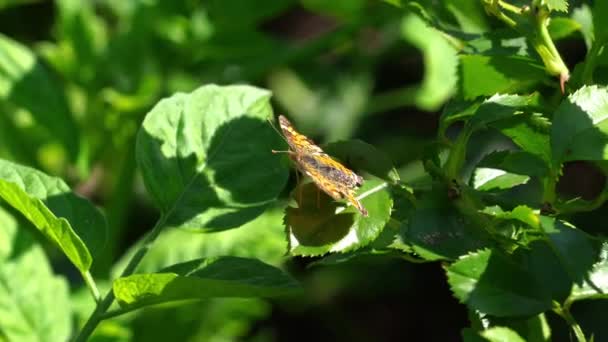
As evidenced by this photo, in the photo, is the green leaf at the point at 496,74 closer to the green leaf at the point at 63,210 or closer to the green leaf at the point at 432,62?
the green leaf at the point at 63,210

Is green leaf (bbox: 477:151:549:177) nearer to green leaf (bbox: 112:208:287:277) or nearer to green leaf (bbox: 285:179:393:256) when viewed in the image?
green leaf (bbox: 285:179:393:256)

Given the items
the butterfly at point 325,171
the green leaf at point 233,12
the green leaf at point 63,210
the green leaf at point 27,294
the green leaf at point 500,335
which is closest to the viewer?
the green leaf at point 500,335

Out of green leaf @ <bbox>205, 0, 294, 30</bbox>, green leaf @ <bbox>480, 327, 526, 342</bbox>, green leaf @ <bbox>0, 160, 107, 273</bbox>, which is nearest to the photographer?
green leaf @ <bbox>480, 327, 526, 342</bbox>

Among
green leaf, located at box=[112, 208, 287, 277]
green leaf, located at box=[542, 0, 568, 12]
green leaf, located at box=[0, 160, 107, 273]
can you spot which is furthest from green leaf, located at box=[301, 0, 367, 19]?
green leaf, located at box=[542, 0, 568, 12]

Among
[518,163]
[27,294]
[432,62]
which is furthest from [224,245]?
[518,163]

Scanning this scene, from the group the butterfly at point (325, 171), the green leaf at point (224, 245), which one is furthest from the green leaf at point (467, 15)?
the green leaf at point (224, 245)

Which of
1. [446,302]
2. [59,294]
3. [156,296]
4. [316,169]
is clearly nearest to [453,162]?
[316,169]

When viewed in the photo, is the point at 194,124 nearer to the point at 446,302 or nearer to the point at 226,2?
the point at 226,2
